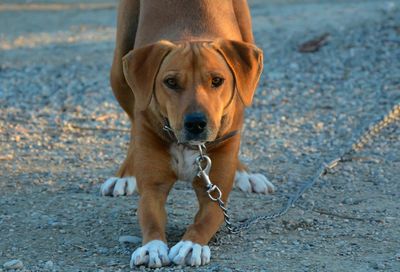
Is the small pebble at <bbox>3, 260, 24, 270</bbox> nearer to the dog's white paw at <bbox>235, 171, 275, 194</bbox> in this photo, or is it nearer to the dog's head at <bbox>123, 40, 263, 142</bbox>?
the dog's head at <bbox>123, 40, 263, 142</bbox>

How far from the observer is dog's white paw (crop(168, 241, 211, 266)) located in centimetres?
517

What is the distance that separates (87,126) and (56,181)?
1681 millimetres

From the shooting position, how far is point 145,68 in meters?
5.67

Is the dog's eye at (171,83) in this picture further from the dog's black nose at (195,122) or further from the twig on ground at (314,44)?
the twig on ground at (314,44)

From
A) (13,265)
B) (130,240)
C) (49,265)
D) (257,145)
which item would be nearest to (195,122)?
(130,240)

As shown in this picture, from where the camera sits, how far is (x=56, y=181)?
705 cm

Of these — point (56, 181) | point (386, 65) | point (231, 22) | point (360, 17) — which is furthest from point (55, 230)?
point (360, 17)

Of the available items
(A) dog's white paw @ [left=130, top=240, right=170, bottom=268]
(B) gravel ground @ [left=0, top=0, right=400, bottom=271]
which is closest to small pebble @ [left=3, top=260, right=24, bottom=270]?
(B) gravel ground @ [left=0, top=0, right=400, bottom=271]

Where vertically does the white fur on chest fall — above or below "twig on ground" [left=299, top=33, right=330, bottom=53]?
below

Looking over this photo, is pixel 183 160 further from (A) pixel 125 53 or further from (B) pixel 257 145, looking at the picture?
(B) pixel 257 145

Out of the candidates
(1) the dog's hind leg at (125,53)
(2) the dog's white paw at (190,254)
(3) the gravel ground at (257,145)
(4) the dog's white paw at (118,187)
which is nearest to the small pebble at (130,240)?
(3) the gravel ground at (257,145)

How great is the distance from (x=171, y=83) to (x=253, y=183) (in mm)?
1616

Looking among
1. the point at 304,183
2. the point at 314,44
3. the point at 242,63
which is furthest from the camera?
the point at 314,44

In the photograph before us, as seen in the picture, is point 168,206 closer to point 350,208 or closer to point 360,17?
point 350,208
